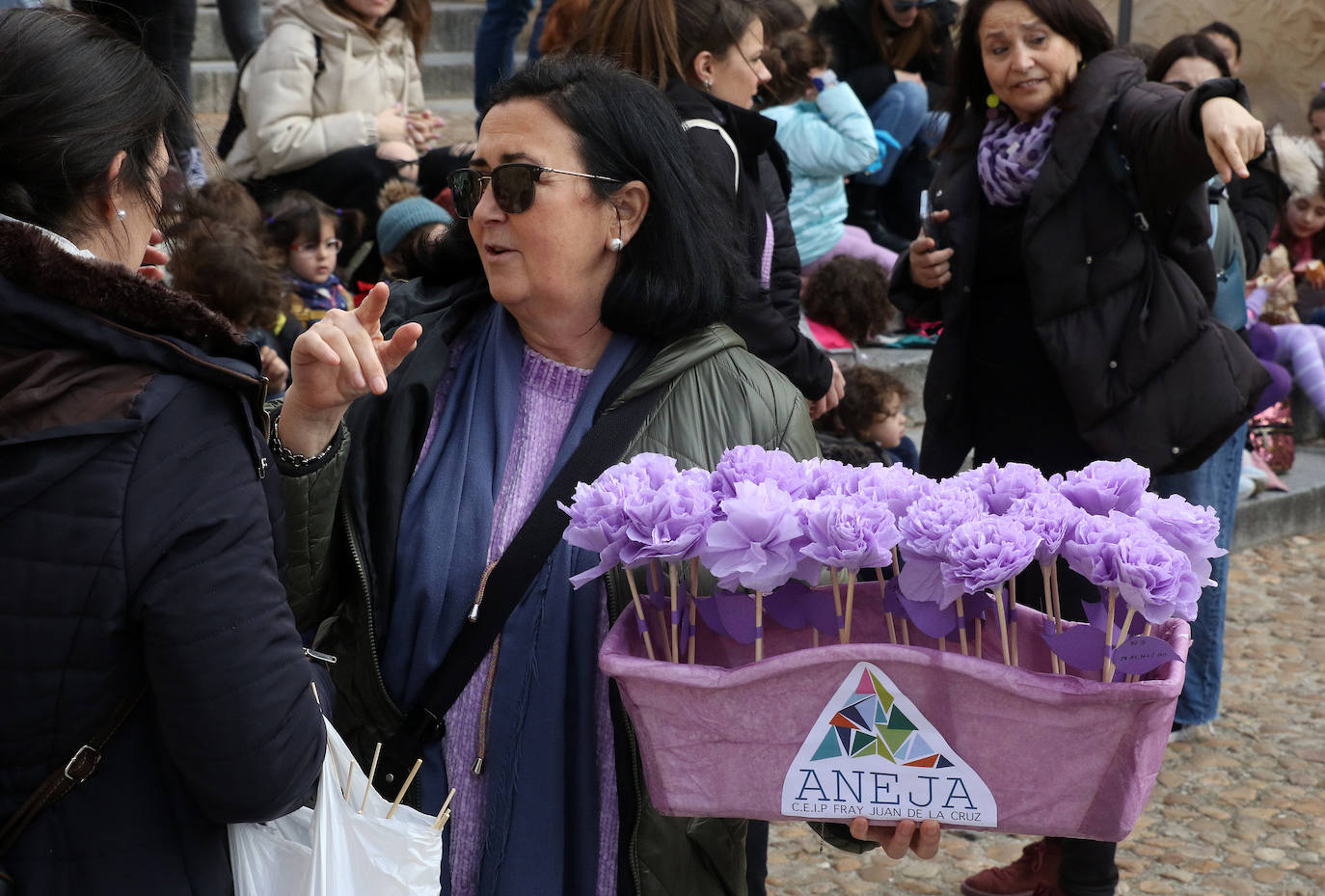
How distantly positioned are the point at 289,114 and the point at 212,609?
507cm

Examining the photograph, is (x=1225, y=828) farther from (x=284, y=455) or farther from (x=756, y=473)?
(x=284, y=455)

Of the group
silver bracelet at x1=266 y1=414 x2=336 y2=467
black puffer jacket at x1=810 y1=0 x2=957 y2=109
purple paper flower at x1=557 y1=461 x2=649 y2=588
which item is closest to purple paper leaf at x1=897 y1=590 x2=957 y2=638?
purple paper flower at x1=557 y1=461 x2=649 y2=588

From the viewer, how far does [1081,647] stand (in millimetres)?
1813

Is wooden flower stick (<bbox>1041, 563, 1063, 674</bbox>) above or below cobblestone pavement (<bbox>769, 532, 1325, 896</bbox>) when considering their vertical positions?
above

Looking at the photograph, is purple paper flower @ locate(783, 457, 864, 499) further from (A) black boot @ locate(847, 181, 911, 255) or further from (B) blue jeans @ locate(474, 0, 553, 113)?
(A) black boot @ locate(847, 181, 911, 255)

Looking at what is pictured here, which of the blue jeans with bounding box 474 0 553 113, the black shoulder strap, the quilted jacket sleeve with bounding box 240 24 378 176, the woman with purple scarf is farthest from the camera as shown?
the blue jeans with bounding box 474 0 553 113

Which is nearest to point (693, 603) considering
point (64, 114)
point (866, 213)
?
point (64, 114)

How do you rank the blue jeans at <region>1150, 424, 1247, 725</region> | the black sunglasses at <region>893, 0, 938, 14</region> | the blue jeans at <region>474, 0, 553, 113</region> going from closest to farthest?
the blue jeans at <region>1150, 424, 1247, 725</region> → the blue jeans at <region>474, 0, 553, 113</region> → the black sunglasses at <region>893, 0, 938, 14</region>

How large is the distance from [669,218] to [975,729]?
105 cm

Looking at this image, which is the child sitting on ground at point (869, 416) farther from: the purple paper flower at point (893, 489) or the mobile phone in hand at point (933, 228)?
the purple paper flower at point (893, 489)

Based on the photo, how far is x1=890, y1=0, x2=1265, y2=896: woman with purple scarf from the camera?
141 inches

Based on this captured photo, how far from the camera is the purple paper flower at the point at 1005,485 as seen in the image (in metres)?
1.91

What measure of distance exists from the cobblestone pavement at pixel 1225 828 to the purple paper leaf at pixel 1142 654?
2.29 m

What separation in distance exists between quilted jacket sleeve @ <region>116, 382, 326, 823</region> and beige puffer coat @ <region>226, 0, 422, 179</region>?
4.90 m
